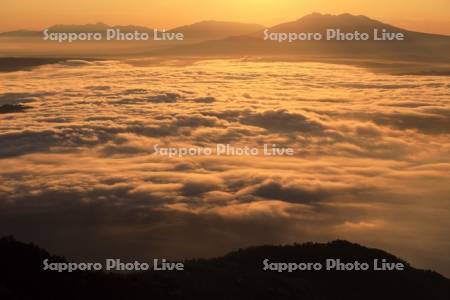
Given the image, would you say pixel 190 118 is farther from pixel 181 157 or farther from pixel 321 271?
pixel 321 271

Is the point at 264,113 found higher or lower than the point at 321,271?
higher

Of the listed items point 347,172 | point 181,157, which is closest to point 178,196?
point 181,157

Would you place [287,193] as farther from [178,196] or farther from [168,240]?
[168,240]

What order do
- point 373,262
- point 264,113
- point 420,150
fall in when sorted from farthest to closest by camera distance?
1. point 264,113
2. point 420,150
3. point 373,262

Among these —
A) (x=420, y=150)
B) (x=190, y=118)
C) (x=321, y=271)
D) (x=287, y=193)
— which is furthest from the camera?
(x=190, y=118)

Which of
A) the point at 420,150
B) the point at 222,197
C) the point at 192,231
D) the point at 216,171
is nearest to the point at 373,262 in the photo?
the point at 192,231

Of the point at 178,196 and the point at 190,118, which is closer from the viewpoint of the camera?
the point at 178,196
